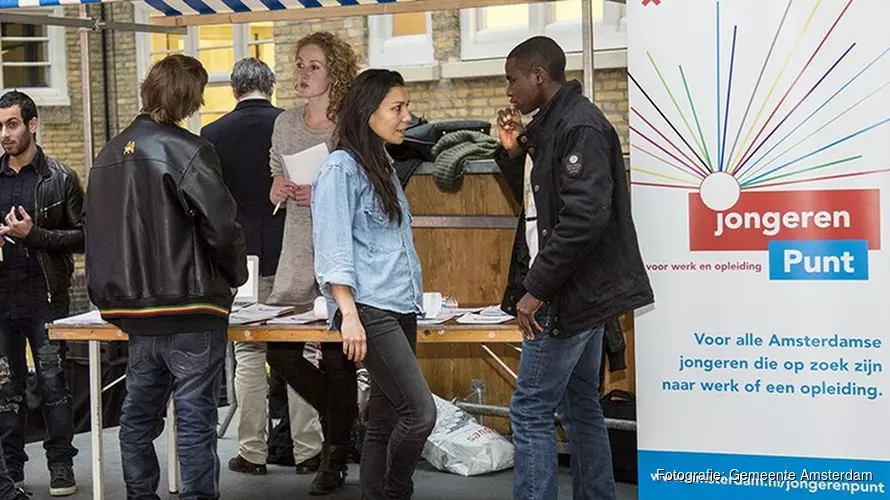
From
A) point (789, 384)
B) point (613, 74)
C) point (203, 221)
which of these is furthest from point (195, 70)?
point (613, 74)

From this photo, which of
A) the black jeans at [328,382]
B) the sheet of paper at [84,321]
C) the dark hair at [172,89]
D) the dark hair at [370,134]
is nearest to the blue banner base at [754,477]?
the dark hair at [370,134]

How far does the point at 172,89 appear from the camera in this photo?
4070mm

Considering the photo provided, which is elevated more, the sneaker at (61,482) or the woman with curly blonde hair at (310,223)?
the woman with curly blonde hair at (310,223)

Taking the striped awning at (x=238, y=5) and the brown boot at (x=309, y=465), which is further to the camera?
the brown boot at (x=309, y=465)

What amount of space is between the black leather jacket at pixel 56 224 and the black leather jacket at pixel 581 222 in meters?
2.16

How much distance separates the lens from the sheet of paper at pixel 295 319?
14.4ft

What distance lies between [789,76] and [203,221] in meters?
1.87

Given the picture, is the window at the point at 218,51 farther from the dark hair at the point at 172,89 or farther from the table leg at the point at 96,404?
the dark hair at the point at 172,89

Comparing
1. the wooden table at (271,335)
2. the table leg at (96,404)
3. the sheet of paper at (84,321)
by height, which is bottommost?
the table leg at (96,404)

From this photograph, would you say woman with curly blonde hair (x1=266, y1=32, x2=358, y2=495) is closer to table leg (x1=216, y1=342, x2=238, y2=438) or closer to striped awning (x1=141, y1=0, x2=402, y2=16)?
striped awning (x1=141, y1=0, x2=402, y2=16)

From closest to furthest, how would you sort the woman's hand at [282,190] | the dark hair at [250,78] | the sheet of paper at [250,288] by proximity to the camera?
the woman's hand at [282,190]
the sheet of paper at [250,288]
the dark hair at [250,78]

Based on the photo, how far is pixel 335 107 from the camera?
4.63m

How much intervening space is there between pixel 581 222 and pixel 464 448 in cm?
205

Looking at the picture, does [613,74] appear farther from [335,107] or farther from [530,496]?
[530,496]
